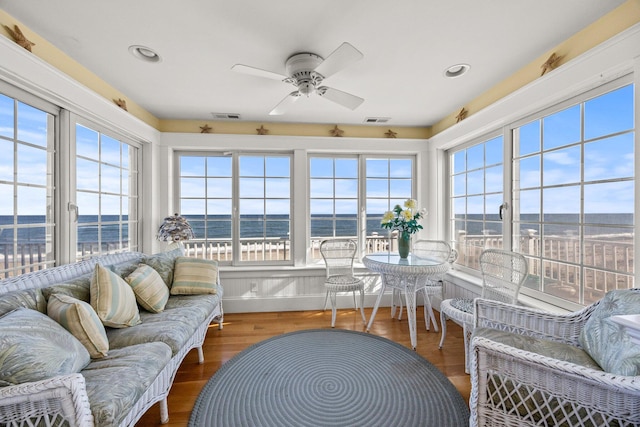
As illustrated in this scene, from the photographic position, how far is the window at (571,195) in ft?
5.79

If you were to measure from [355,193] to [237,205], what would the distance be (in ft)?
5.27

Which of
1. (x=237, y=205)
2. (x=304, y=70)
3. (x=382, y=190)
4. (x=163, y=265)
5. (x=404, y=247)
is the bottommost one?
(x=163, y=265)

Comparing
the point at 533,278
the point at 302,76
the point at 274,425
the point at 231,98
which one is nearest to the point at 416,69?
the point at 302,76

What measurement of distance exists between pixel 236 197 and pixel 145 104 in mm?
1409

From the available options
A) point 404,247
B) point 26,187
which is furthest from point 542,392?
point 26,187

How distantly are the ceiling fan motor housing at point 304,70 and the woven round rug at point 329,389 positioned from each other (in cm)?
219

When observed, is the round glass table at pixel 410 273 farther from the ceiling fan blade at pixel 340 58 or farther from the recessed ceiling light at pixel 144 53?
the recessed ceiling light at pixel 144 53

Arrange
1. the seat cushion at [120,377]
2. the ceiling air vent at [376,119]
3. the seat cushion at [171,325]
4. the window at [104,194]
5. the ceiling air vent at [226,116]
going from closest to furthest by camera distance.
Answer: the seat cushion at [120,377] → the seat cushion at [171,325] → the window at [104,194] → the ceiling air vent at [226,116] → the ceiling air vent at [376,119]

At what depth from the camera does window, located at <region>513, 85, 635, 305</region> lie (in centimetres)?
176

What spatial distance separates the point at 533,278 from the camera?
2379 mm

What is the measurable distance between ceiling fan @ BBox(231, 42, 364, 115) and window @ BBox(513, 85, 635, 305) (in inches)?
63.0

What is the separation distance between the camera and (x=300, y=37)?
5.91 feet

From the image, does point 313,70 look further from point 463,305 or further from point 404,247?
point 463,305

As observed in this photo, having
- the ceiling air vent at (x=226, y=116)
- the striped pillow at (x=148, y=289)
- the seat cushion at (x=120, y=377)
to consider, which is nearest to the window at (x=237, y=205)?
the ceiling air vent at (x=226, y=116)
